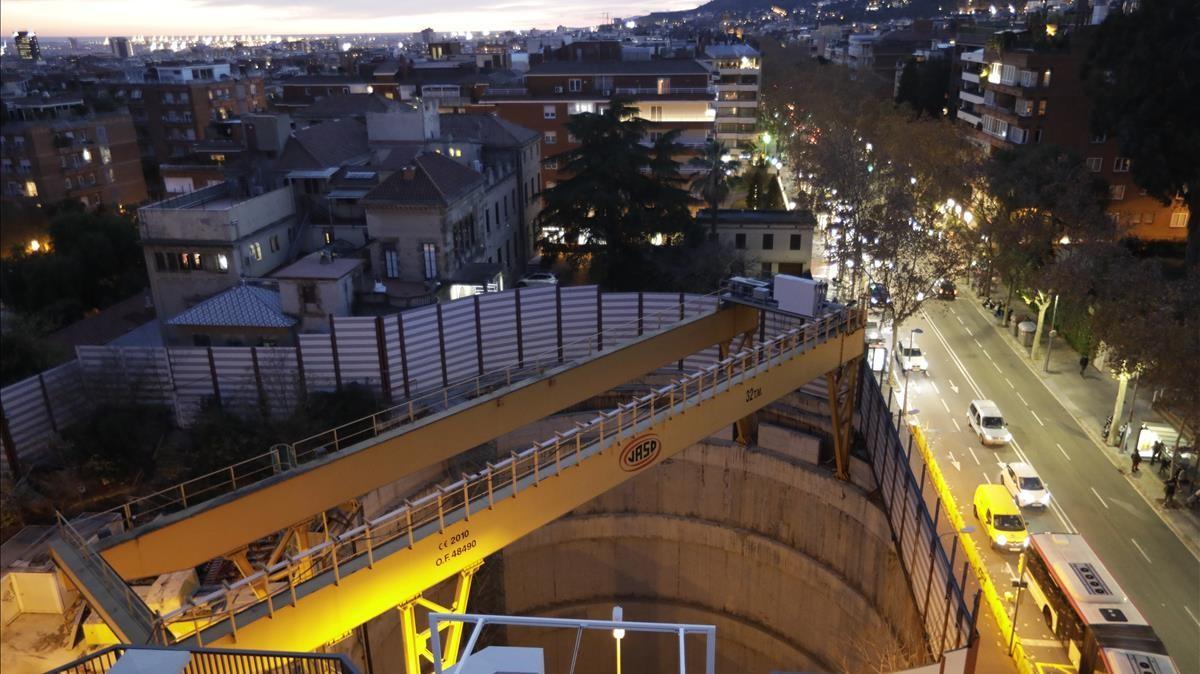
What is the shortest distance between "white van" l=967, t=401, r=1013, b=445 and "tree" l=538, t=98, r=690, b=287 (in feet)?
49.0

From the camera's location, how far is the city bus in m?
14.8

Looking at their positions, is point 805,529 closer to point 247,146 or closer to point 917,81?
point 247,146

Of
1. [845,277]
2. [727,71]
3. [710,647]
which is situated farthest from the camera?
[727,71]

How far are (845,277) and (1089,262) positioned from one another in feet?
52.7

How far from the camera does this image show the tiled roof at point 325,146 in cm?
3662

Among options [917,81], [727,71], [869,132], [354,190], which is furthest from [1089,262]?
[727,71]

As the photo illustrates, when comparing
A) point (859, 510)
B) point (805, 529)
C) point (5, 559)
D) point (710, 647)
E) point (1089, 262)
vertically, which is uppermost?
point (710, 647)

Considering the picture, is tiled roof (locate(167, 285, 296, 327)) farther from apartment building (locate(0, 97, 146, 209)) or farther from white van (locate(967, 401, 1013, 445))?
apartment building (locate(0, 97, 146, 209))

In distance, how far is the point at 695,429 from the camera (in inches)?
648

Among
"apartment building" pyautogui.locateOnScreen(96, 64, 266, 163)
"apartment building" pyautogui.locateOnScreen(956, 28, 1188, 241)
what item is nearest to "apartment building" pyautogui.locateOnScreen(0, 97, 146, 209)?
"apartment building" pyautogui.locateOnScreen(96, 64, 266, 163)

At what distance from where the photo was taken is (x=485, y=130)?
44562mm

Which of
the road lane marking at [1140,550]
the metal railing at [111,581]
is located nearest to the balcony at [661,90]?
the road lane marking at [1140,550]

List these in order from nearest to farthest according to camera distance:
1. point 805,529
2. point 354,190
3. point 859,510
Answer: point 859,510, point 805,529, point 354,190

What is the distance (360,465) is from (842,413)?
13.4m
